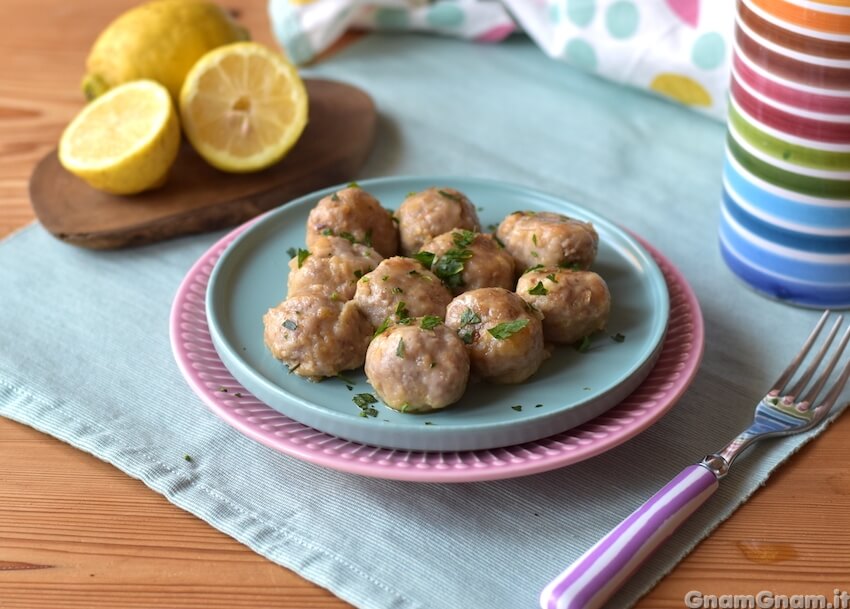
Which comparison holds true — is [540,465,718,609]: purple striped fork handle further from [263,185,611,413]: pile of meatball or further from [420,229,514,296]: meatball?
[420,229,514,296]: meatball

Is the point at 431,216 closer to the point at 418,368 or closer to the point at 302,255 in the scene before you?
the point at 302,255

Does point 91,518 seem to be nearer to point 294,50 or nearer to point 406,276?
point 406,276

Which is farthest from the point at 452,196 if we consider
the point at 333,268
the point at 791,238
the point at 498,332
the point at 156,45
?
the point at 156,45

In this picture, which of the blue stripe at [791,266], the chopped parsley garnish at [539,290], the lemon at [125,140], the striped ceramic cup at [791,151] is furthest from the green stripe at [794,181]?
the lemon at [125,140]

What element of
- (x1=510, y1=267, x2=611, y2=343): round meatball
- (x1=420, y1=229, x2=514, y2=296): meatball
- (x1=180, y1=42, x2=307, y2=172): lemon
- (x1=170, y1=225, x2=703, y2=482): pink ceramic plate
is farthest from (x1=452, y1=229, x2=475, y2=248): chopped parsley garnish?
(x1=180, y1=42, x2=307, y2=172): lemon

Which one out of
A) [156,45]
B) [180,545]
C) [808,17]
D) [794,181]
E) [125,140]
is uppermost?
[808,17]

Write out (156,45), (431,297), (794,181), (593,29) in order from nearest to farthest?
1. (431,297)
2. (794,181)
3. (156,45)
4. (593,29)
